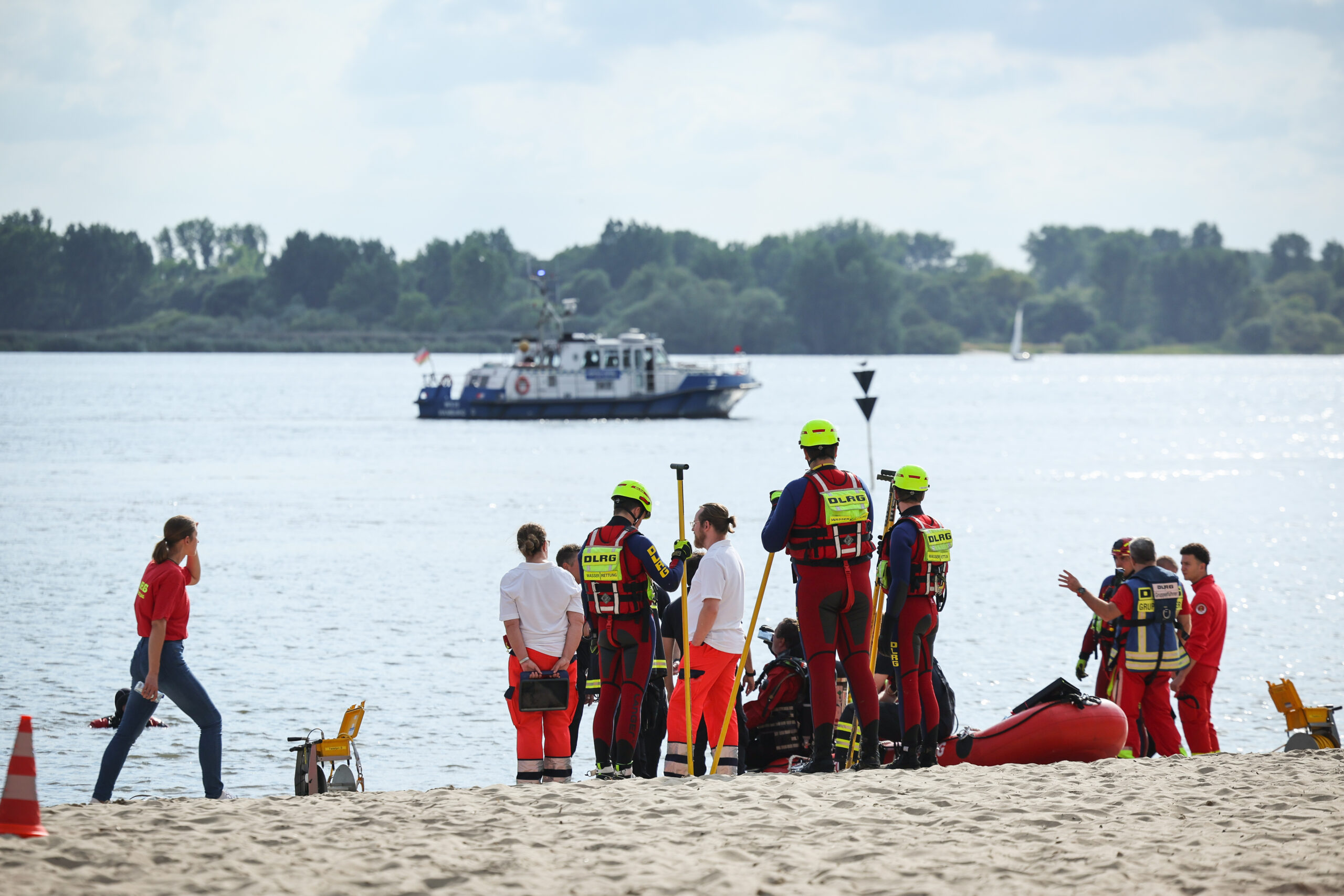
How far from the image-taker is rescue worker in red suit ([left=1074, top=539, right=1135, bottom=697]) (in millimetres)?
9906

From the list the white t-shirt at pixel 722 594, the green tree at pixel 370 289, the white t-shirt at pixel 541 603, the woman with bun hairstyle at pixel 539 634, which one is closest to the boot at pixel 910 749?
the white t-shirt at pixel 722 594

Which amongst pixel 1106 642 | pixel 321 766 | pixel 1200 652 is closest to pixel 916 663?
pixel 1106 642

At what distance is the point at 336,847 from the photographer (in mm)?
6602

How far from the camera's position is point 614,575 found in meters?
8.46

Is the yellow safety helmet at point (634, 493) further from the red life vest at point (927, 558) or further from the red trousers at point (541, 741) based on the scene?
the red life vest at point (927, 558)

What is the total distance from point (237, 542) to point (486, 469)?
1838cm

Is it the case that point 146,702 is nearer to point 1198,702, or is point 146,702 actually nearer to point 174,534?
point 174,534

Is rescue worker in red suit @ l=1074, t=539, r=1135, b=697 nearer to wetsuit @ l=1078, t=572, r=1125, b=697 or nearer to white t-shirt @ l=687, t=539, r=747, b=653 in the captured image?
wetsuit @ l=1078, t=572, r=1125, b=697

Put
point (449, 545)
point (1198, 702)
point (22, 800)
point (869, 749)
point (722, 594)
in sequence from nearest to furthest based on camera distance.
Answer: point (22, 800) < point (722, 594) < point (869, 749) < point (1198, 702) < point (449, 545)

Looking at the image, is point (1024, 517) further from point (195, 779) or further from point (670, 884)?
point (670, 884)

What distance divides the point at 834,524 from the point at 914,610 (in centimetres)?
79

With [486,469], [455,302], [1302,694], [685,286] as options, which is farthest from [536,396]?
[455,302]

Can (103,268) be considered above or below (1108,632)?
above

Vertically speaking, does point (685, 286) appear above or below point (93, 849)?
above
